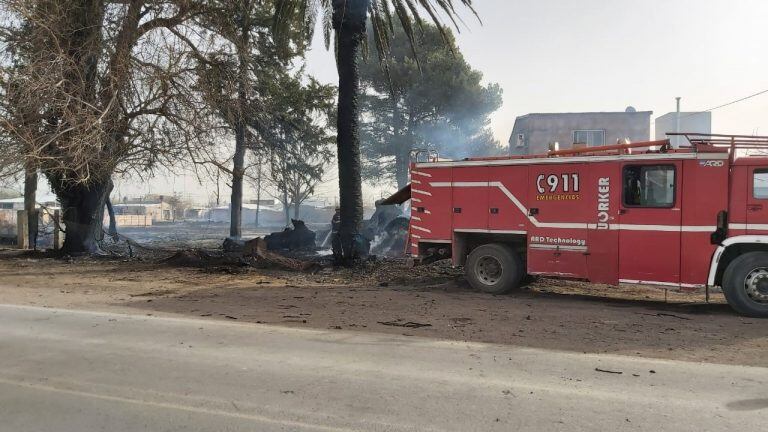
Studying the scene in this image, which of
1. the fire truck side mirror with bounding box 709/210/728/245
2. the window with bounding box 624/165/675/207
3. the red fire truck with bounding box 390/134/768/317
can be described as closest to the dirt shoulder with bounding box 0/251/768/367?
the red fire truck with bounding box 390/134/768/317

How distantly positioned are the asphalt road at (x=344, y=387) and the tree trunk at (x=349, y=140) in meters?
8.14

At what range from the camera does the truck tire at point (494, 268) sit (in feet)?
34.7

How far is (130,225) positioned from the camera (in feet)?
175

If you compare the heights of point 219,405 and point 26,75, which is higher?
point 26,75

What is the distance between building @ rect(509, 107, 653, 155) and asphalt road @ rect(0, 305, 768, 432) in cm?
2792

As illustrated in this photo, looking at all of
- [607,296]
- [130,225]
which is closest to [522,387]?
[607,296]

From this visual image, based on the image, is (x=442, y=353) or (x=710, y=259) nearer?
(x=442, y=353)

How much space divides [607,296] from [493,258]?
2.26 meters

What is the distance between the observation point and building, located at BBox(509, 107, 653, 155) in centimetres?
3219

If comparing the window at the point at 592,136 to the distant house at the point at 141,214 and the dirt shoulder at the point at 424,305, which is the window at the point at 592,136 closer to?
the dirt shoulder at the point at 424,305

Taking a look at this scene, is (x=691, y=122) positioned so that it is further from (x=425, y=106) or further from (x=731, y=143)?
(x=731, y=143)

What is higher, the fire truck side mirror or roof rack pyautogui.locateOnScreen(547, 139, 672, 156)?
roof rack pyautogui.locateOnScreen(547, 139, 672, 156)

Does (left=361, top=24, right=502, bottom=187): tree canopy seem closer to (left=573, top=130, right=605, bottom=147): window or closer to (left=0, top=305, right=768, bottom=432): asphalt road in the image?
(left=573, top=130, right=605, bottom=147): window

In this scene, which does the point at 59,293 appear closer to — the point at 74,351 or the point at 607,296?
the point at 74,351
